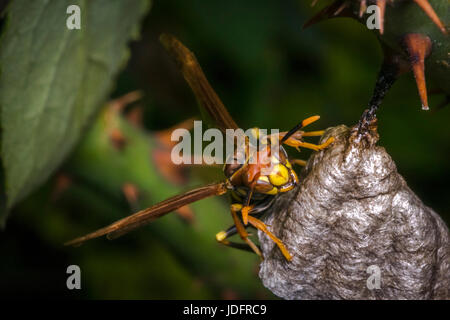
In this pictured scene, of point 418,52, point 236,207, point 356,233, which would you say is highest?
point 418,52

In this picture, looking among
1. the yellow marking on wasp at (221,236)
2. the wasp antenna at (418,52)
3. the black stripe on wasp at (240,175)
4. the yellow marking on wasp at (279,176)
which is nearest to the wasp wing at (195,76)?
the black stripe on wasp at (240,175)

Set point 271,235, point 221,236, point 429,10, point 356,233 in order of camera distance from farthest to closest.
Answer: point 221,236, point 271,235, point 356,233, point 429,10

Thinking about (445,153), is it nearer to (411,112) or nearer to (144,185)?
(411,112)

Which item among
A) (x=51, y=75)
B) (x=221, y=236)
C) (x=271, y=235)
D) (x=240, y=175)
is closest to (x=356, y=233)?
(x=271, y=235)

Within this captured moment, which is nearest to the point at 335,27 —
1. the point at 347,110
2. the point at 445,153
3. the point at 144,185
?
the point at 347,110

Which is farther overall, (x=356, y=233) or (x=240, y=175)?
(x=240, y=175)

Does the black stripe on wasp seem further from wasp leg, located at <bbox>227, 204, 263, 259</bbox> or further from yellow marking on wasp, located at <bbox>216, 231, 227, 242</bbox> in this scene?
yellow marking on wasp, located at <bbox>216, 231, 227, 242</bbox>

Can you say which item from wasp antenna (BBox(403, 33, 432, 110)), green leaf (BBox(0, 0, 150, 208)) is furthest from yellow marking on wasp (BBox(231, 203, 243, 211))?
wasp antenna (BBox(403, 33, 432, 110))

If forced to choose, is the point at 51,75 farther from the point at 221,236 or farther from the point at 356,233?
the point at 356,233
